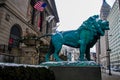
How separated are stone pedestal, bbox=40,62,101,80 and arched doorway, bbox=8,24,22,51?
1253cm

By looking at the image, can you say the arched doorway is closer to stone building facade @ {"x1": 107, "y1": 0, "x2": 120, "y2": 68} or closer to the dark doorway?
the dark doorway

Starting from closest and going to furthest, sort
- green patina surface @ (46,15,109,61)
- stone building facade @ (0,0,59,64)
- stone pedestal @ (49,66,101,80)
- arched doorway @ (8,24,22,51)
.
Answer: stone pedestal @ (49,66,101,80)
green patina surface @ (46,15,109,61)
stone building facade @ (0,0,59,64)
arched doorway @ (8,24,22,51)

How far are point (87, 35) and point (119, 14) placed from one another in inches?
3515

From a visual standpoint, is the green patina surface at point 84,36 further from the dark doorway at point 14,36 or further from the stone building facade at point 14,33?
the dark doorway at point 14,36

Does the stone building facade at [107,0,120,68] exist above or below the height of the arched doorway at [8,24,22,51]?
above

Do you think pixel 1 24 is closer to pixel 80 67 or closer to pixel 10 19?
pixel 10 19

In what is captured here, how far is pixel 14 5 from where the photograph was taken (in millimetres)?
22609

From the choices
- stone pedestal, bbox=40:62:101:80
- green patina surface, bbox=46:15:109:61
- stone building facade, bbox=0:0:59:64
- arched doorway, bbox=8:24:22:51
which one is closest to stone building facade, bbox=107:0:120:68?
stone building facade, bbox=0:0:59:64

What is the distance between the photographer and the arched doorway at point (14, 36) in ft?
72.9

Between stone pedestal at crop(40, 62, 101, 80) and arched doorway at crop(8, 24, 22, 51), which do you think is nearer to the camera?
stone pedestal at crop(40, 62, 101, 80)

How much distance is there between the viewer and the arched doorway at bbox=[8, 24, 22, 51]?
22.2 meters

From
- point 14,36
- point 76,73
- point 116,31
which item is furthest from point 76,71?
point 116,31

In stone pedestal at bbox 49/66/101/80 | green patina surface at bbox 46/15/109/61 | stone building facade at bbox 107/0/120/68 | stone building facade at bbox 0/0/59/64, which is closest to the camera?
stone pedestal at bbox 49/66/101/80

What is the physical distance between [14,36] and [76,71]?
15.6 m
